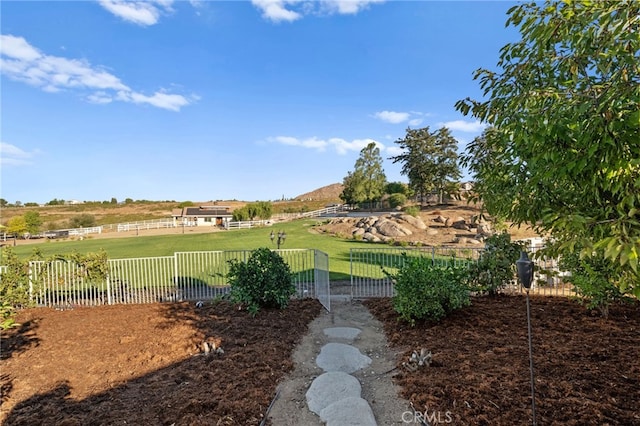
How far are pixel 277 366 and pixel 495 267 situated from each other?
5690mm

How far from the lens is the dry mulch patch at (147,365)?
11.4ft

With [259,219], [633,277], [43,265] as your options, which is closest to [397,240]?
[43,265]

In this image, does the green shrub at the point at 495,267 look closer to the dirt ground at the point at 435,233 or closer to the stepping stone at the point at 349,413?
the stepping stone at the point at 349,413

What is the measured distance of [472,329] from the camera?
5.39 m

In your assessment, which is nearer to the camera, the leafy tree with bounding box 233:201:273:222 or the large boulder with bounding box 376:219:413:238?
the large boulder with bounding box 376:219:413:238

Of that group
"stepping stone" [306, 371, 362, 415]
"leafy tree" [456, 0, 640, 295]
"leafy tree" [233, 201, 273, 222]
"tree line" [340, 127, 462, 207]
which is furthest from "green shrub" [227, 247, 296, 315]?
"leafy tree" [233, 201, 273, 222]

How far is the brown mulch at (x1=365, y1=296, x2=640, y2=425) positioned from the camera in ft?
9.79

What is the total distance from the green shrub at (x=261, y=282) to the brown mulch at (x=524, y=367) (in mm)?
2417

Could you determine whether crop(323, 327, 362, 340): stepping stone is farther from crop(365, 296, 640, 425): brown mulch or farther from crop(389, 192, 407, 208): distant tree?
crop(389, 192, 407, 208): distant tree

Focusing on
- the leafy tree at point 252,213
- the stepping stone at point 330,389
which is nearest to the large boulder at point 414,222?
the stepping stone at point 330,389

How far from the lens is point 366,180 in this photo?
48.4 meters

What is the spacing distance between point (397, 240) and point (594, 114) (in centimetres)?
1878

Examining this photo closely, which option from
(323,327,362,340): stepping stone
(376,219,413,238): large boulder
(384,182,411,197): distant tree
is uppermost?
(384,182,411,197): distant tree

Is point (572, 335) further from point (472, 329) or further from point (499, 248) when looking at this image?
point (499, 248)
